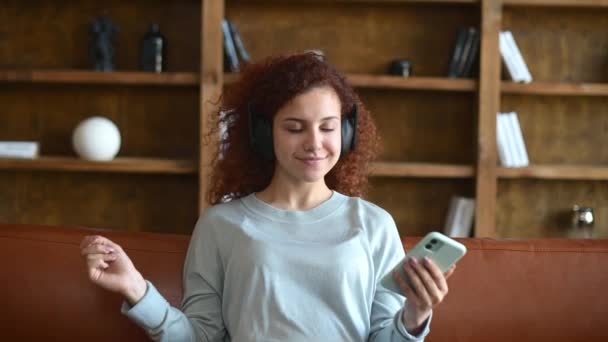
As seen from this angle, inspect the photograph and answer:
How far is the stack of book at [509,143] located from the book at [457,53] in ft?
0.84

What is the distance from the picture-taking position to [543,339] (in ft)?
5.63

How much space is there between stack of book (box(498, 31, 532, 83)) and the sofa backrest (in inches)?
69.6

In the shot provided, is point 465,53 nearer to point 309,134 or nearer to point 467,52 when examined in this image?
point 467,52

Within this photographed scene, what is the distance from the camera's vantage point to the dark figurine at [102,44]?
3502 mm

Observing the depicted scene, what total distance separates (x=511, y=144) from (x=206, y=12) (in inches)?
52.6

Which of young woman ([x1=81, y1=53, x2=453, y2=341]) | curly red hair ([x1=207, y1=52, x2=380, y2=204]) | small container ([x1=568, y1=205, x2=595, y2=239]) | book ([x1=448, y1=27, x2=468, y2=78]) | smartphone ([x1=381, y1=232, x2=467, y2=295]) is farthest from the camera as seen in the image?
small container ([x1=568, y1=205, x2=595, y2=239])

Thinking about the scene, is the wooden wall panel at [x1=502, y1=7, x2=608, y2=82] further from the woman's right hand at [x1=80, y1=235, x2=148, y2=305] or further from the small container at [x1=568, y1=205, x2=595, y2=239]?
the woman's right hand at [x1=80, y1=235, x2=148, y2=305]

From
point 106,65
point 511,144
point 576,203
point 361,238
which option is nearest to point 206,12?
point 106,65

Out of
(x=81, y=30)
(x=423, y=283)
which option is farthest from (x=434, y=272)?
(x=81, y=30)

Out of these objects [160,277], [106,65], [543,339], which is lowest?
[543,339]

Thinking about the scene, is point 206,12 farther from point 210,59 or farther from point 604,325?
point 604,325

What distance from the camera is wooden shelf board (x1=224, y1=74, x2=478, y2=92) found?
339 centimetres

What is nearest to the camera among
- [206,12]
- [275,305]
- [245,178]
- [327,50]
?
[275,305]

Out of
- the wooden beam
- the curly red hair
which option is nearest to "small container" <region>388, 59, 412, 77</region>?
the wooden beam
